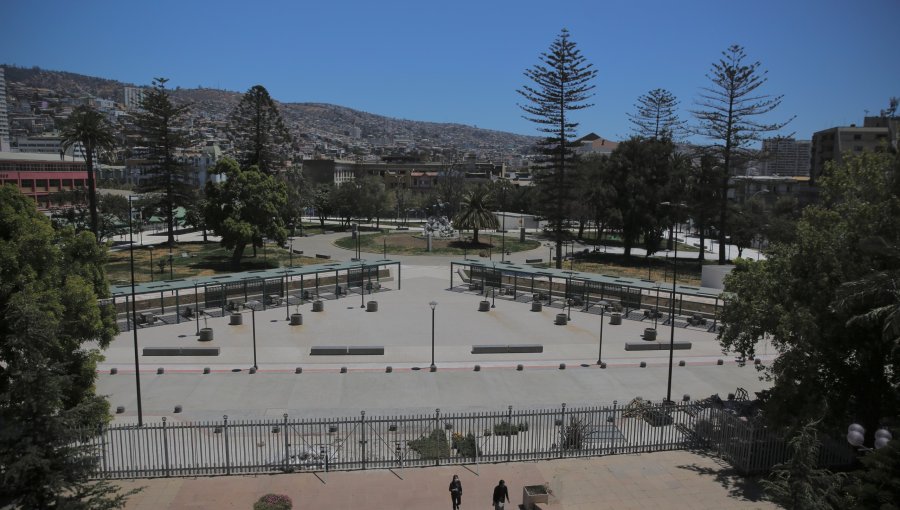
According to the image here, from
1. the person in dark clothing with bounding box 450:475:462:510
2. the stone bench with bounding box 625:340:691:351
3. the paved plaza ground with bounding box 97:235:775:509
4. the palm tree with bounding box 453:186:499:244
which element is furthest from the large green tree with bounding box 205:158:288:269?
the person in dark clothing with bounding box 450:475:462:510

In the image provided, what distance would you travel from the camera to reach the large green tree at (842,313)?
12.9 metres

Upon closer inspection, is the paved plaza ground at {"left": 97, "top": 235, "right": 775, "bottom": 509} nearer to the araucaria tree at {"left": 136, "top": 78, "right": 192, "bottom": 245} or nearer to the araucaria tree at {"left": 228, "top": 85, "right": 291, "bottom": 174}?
the araucaria tree at {"left": 136, "top": 78, "right": 192, "bottom": 245}

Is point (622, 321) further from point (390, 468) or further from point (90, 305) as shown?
point (90, 305)

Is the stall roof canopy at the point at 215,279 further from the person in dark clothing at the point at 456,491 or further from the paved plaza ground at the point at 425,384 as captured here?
the person in dark clothing at the point at 456,491

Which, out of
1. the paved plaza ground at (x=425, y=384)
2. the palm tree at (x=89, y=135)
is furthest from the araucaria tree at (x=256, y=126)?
the paved plaza ground at (x=425, y=384)

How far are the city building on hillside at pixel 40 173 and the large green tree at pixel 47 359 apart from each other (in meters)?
68.1

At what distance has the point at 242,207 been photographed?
39969 mm

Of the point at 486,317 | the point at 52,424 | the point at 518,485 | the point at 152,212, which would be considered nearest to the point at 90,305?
the point at 52,424

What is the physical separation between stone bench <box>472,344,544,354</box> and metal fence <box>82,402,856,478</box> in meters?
7.35

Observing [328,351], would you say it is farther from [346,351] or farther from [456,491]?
[456,491]

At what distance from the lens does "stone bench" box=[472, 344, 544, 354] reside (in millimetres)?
23672

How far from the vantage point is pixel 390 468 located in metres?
14.1

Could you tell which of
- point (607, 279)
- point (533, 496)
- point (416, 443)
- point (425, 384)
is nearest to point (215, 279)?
point (425, 384)

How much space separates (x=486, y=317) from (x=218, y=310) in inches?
529
